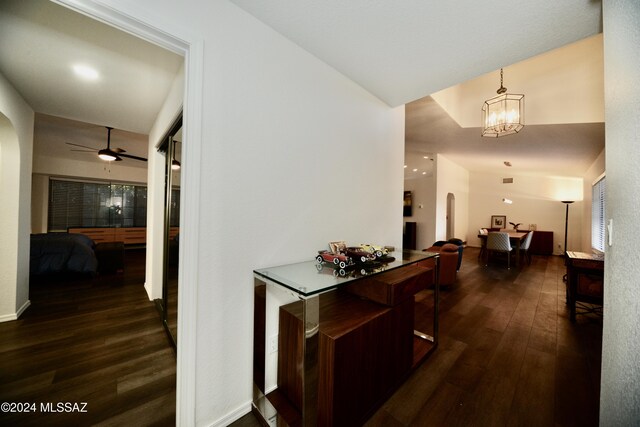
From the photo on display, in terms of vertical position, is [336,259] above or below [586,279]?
above

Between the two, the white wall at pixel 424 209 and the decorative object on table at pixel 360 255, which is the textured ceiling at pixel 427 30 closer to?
the decorative object on table at pixel 360 255

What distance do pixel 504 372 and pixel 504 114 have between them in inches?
120

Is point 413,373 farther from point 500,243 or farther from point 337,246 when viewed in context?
point 500,243

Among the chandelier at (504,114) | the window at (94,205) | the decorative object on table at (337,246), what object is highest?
the chandelier at (504,114)

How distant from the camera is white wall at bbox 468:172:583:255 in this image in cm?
666

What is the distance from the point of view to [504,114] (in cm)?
299

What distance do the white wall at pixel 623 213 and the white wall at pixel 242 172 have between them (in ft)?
4.60

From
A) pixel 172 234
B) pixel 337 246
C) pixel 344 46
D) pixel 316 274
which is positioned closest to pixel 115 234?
pixel 172 234

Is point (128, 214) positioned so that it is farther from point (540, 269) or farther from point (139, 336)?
point (540, 269)

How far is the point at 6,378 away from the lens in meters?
1.55

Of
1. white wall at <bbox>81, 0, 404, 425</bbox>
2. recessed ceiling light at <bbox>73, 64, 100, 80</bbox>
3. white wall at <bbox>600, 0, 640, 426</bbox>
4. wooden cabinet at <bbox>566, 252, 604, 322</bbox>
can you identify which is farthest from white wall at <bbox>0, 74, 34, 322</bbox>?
wooden cabinet at <bbox>566, 252, 604, 322</bbox>

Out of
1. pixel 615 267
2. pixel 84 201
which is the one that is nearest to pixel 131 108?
pixel 615 267

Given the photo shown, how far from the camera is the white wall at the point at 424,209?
245 inches

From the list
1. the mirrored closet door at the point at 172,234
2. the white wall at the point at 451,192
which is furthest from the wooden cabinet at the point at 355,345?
the white wall at the point at 451,192
